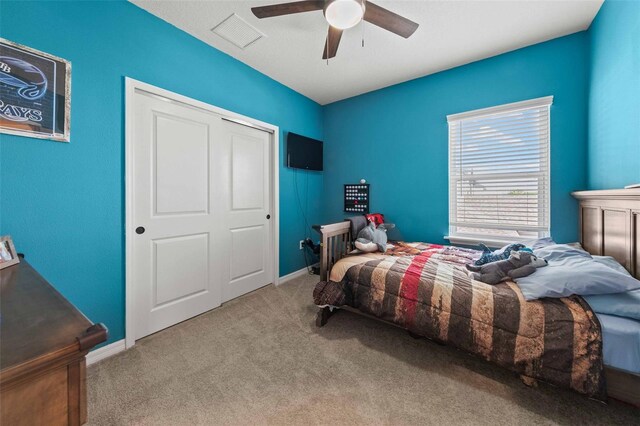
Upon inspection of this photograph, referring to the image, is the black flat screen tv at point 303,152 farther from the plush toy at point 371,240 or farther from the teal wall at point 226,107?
the plush toy at point 371,240

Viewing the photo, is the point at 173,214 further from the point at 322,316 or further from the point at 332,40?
the point at 332,40

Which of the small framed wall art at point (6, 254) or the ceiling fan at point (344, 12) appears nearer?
the small framed wall art at point (6, 254)

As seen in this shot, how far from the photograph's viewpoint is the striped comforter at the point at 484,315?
119 centimetres

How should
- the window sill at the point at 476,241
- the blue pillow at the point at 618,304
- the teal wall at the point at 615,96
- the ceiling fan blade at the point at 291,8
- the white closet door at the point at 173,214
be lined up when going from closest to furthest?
the blue pillow at the point at 618,304 → the teal wall at the point at 615,96 → the ceiling fan blade at the point at 291,8 → the white closet door at the point at 173,214 → the window sill at the point at 476,241

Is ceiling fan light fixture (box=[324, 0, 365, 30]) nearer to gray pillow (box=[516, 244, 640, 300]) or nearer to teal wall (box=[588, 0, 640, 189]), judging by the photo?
teal wall (box=[588, 0, 640, 189])

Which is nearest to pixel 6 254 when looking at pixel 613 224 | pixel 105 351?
pixel 105 351

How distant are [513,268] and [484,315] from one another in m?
0.41

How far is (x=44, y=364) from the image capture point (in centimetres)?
52

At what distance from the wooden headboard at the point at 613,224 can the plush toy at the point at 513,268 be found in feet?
1.40

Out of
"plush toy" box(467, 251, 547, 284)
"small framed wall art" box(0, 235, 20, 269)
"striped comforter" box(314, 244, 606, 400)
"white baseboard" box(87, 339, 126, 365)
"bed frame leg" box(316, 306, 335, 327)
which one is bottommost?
"white baseboard" box(87, 339, 126, 365)

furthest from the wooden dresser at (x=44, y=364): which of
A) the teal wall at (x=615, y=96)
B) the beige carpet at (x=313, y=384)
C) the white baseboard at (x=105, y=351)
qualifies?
the teal wall at (x=615, y=96)

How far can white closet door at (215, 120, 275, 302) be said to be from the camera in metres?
2.59

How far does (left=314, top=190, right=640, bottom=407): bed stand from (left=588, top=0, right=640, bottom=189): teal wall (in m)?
0.21

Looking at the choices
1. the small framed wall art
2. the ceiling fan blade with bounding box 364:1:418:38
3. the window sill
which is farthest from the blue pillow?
the small framed wall art
